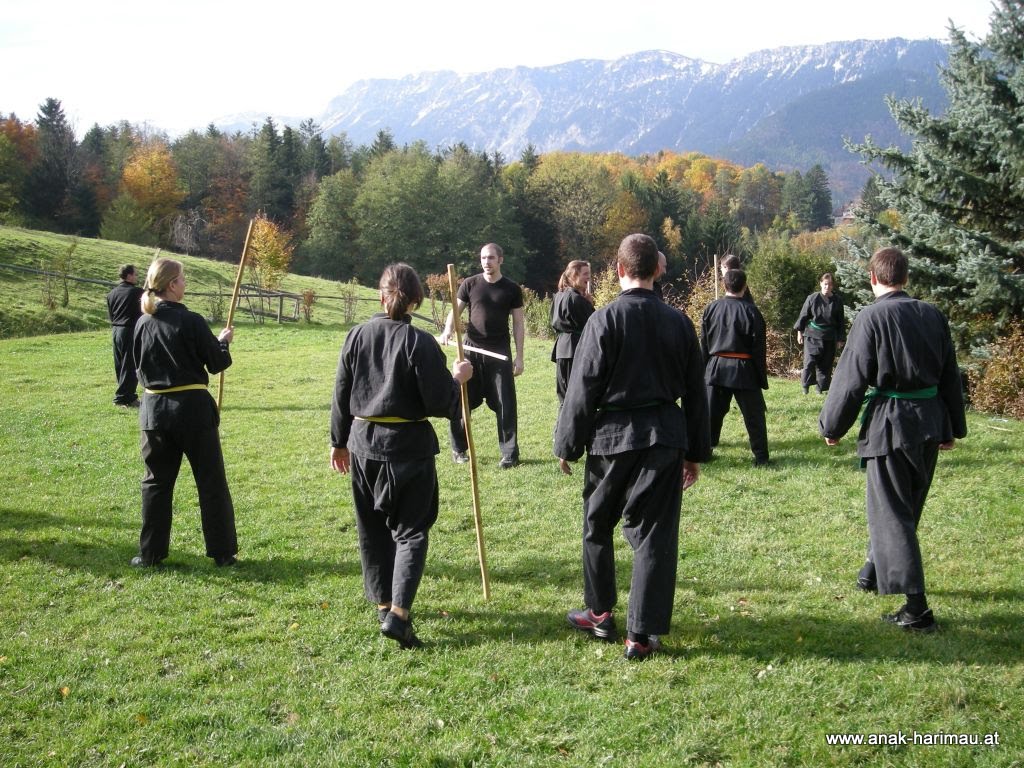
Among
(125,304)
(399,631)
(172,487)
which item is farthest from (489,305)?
(125,304)

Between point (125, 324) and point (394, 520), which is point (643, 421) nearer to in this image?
point (394, 520)

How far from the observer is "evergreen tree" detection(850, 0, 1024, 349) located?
40.0ft

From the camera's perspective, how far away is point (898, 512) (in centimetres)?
486

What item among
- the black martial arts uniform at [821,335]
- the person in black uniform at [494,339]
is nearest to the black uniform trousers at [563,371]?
the person in black uniform at [494,339]

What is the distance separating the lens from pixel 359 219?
205ft

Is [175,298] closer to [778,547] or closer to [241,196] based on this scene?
[778,547]

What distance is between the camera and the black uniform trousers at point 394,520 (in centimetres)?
464

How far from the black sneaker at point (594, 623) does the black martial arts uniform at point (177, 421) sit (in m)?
2.81

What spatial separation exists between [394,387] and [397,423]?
0.78 ft

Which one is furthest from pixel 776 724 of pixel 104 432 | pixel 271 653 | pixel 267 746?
pixel 104 432

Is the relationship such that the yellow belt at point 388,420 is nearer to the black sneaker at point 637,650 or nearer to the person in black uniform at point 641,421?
the person in black uniform at point 641,421

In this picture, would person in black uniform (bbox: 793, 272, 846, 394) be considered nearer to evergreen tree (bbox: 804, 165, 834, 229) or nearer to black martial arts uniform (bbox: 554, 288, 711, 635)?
black martial arts uniform (bbox: 554, 288, 711, 635)

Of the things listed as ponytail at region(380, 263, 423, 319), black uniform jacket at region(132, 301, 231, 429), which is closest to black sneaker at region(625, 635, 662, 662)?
ponytail at region(380, 263, 423, 319)

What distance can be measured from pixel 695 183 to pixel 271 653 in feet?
402
